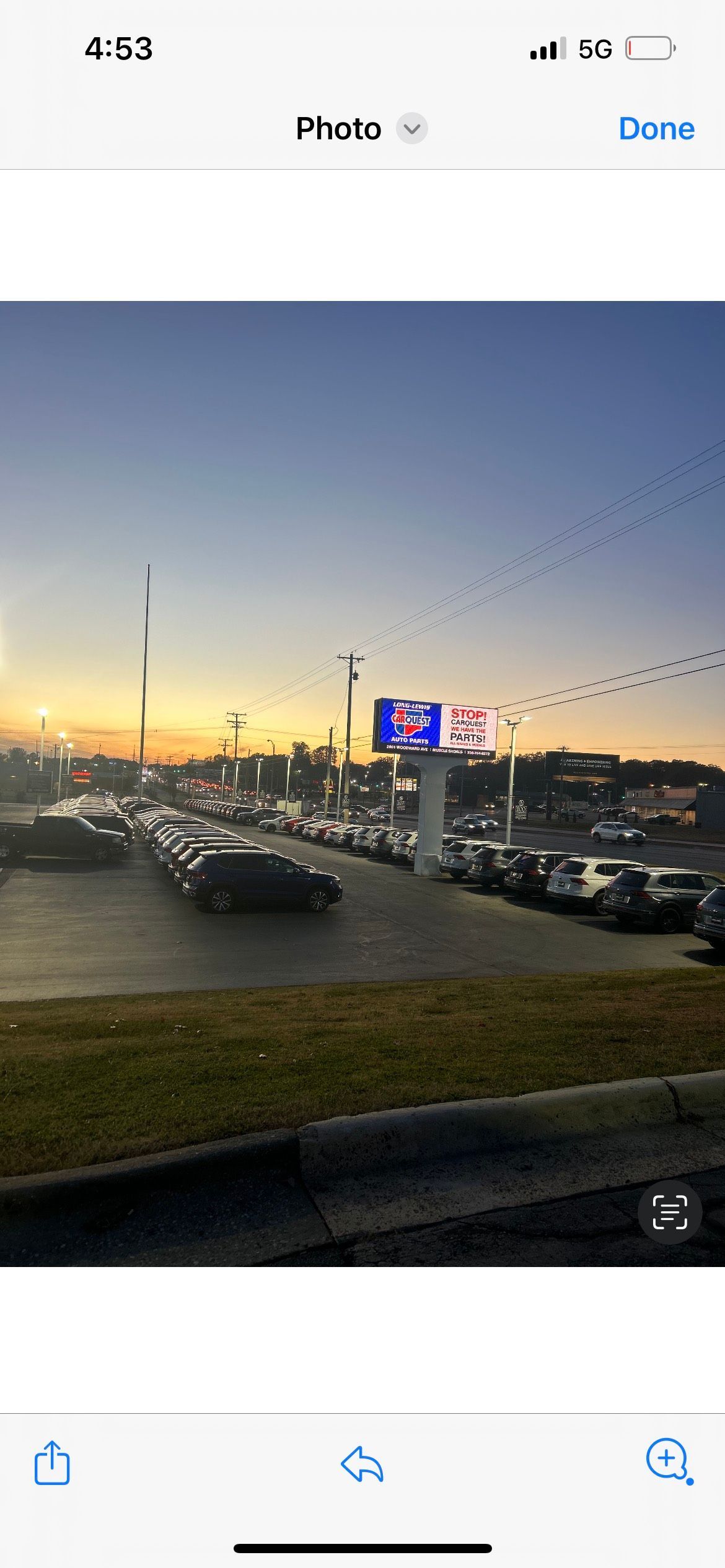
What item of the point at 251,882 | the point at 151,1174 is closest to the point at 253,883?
the point at 251,882

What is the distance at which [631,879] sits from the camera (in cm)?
1972

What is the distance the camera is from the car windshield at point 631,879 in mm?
19516

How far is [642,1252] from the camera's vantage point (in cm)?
406

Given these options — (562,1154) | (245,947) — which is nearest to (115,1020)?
(562,1154)

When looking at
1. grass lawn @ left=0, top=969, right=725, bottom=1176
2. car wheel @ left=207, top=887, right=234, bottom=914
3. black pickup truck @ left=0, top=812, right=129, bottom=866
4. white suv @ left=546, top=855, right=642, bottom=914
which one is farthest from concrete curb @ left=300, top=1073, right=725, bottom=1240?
black pickup truck @ left=0, top=812, right=129, bottom=866

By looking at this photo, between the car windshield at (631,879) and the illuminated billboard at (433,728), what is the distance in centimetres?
1494
